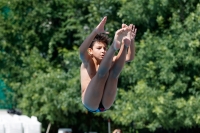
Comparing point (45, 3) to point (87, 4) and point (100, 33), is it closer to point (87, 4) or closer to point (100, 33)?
point (87, 4)

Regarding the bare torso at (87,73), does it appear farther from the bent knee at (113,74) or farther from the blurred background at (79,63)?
the blurred background at (79,63)

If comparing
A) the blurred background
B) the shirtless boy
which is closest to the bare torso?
the shirtless boy

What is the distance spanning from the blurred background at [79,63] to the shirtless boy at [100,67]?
508 centimetres

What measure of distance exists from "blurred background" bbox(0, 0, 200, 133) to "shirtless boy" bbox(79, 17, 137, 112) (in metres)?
5.08

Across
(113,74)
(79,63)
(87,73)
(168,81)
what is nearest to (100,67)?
(113,74)

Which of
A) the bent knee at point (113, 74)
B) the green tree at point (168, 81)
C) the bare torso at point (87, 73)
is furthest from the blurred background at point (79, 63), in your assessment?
the bent knee at point (113, 74)

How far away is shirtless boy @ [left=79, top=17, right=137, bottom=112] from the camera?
292 inches

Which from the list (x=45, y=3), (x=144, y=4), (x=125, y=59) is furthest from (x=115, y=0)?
(x=125, y=59)

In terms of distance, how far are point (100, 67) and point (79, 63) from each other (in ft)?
24.9

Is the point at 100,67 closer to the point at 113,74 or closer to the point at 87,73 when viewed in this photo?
the point at 113,74

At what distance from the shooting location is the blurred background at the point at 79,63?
1320cm

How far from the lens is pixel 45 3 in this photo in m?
16.4

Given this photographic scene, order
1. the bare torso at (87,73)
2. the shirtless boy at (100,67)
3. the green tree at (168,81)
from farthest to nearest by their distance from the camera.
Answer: the green tree at (168,81)
the bare torso at (87,73)
the shirtless boy at (100,67)

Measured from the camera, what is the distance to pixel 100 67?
24.6 ft
